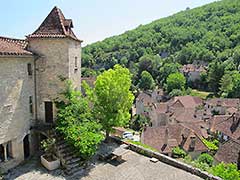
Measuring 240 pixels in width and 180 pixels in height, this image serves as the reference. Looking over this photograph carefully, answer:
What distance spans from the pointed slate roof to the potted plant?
7.18 meters

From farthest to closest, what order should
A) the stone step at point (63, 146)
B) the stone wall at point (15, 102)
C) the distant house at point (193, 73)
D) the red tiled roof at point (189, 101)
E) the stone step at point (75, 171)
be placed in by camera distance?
1. the distant house at point (193, 73)
2. the red tiled roof at point (189, 101)
3. the stone step at point (63, 146)
4. the stone step at point (75, 171)
5. the stone wall at point (15, 102)

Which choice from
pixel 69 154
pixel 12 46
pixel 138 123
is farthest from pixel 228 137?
pixel 12 46

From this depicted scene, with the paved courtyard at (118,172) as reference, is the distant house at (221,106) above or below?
below

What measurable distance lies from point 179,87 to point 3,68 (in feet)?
286

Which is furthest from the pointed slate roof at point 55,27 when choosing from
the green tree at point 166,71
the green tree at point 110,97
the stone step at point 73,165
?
the green tree at point 166,71

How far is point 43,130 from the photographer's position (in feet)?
61.3

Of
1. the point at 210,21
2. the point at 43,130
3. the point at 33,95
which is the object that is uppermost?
the point at 210,21

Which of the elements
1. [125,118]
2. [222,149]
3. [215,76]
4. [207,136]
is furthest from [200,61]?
[125,118]

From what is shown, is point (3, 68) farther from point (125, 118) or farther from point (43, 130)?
point (125, 118)

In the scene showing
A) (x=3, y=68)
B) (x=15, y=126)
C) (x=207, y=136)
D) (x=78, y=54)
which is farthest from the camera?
(x=207, y=136)

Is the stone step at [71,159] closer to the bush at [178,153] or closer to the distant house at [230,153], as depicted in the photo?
the distant house at [230,153]

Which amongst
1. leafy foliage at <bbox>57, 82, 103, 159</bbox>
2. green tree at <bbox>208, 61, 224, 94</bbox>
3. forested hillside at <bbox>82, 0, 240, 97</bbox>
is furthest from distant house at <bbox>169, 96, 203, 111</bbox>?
leafy foliage at <bbox>57, 82, 103, 159</bbox>

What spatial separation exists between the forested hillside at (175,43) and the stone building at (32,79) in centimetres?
9406

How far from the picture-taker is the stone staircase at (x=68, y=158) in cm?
1613
